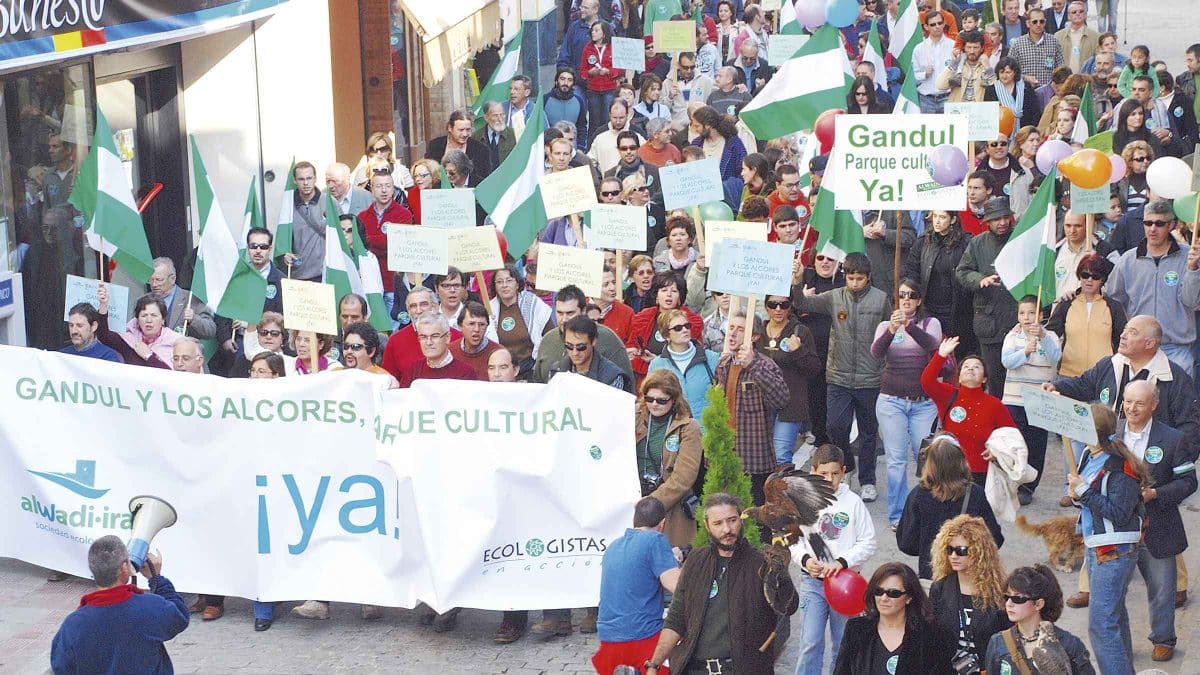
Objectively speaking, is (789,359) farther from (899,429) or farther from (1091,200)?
(1091,200)

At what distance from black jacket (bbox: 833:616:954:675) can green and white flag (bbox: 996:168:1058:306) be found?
4842 mm

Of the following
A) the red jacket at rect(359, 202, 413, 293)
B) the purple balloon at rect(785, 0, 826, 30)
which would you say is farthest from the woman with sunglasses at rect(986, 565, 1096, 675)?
the purple balloon at rect(785, 0, 826, 30)

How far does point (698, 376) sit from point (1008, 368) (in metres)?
2.22

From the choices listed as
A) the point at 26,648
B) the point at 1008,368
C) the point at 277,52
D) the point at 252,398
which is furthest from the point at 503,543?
the point at 277,52

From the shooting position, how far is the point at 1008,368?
11.2 metres

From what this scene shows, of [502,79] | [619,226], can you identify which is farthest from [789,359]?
[502,79]

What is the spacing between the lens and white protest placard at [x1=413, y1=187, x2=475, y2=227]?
1242 centimetres

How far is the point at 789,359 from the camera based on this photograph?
10930mm

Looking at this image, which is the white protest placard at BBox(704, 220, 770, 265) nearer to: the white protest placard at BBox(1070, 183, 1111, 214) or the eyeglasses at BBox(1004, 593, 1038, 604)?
the white protest placard at BBox(1070, 183, 1111, 214)

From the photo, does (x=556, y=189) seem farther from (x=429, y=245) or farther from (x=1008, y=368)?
(x=1008, y=368)

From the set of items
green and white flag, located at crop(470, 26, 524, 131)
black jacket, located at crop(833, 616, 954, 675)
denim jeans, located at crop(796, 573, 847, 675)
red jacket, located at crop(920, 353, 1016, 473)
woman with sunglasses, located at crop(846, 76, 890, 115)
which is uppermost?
green and white flag, located at crop(470, 26, 524, 131)

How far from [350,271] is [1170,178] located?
5992 millimetres

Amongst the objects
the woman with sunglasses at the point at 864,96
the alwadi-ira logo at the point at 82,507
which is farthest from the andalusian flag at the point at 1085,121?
the alwadi-ira logo at the point at 82,507

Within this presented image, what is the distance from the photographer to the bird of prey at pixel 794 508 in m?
8.17
